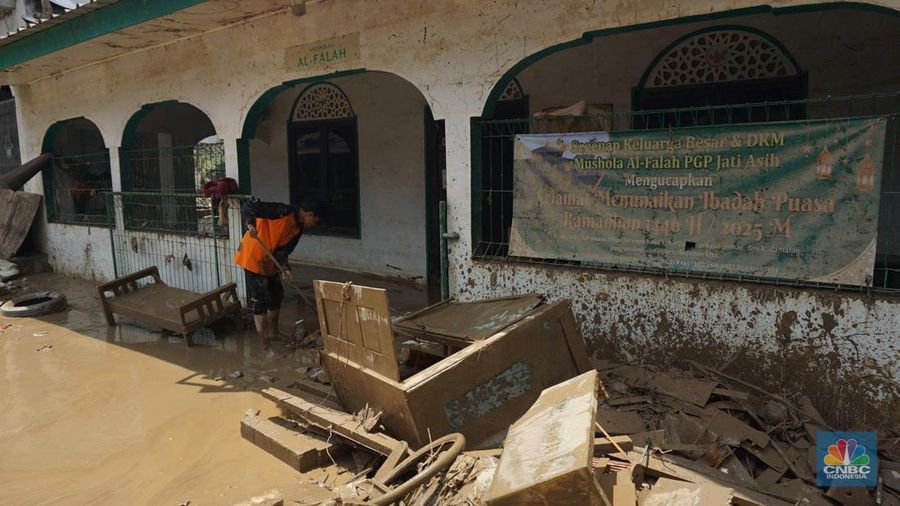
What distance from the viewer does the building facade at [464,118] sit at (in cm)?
414

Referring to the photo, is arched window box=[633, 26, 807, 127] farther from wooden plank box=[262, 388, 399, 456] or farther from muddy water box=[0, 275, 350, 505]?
muddy water box=[0, 275, 350, 505]

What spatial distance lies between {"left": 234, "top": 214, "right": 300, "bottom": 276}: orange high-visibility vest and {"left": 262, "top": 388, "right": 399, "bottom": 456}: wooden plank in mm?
1878

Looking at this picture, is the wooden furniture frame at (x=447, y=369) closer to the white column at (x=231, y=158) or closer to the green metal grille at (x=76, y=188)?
the white column at (x=231, y=158)

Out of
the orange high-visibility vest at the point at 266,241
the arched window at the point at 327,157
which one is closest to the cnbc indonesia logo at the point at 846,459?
the orange high-visibility vest at the point at 266,241

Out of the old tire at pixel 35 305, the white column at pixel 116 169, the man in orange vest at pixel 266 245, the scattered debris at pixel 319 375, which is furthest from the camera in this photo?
the white column at pixel 116 169

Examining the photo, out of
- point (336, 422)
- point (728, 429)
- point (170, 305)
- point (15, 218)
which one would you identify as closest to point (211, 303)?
point (170, 305)

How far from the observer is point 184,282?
8.18m

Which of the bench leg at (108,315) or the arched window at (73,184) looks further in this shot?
the arched window at (73,184)

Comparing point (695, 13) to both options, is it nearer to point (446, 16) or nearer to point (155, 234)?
point (446, 16)

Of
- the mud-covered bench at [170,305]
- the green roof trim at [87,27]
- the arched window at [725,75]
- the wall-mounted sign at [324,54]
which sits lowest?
the mud-covered bench at [170,305]

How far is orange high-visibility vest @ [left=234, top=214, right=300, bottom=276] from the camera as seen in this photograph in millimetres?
5965

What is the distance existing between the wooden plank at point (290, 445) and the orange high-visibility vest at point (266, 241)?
2127 mm

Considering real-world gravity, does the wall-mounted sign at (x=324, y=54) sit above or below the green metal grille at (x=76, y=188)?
above

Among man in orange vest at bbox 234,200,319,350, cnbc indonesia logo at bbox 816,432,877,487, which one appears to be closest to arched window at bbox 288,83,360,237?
man in orange vest at bbox 234,200,319,350
